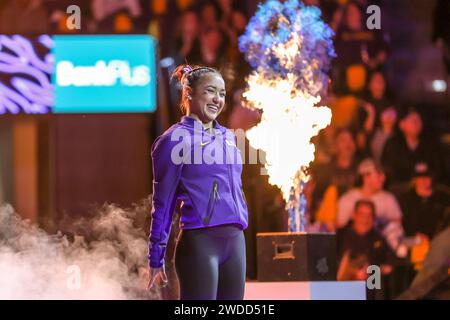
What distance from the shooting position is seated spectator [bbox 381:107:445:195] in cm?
580

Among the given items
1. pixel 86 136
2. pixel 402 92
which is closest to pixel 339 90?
pixel 402 92

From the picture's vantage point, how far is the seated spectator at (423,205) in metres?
5.71

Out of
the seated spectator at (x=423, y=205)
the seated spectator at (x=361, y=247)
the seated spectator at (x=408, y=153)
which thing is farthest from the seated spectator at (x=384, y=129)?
the seated spectator at (x=361, y=247)

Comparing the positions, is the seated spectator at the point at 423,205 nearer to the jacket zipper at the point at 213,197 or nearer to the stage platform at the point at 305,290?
the stage platform at the point at 305,290

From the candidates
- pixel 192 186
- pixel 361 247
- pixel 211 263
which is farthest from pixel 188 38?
pixel 211 263

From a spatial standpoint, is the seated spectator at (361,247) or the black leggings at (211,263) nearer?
the black leggings at (211,263)

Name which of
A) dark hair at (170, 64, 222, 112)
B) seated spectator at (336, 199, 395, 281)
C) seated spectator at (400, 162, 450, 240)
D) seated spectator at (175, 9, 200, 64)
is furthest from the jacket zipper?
seated spectator at (400, 162, 450, 240)

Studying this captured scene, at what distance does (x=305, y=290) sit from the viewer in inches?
181

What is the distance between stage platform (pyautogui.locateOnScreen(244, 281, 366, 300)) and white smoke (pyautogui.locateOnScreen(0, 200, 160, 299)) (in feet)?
1.95

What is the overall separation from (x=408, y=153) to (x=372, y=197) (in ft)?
1.35

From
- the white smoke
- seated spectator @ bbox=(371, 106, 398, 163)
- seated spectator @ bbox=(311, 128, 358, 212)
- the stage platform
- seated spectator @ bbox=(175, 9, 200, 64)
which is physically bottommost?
the stage platform

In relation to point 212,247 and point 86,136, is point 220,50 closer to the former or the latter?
point 86,136

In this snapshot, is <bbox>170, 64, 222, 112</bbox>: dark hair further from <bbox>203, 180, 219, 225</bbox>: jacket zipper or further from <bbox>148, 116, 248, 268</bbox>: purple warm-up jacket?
<bbox>203, 180, 219, 225</bbox>: jacket zipper

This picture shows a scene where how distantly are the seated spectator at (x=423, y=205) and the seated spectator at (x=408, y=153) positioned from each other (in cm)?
5
